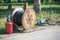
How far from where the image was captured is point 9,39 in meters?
11.7

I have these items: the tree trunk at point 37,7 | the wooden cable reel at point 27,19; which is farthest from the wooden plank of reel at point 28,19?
the tree trunk at point 37,7

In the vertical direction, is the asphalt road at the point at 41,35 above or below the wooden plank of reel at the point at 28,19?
below

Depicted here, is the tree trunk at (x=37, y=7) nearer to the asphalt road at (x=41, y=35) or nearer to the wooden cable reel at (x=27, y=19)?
the wooden cable reel at (x=27, y=19)

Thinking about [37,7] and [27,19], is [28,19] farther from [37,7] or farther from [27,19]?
[37,7]

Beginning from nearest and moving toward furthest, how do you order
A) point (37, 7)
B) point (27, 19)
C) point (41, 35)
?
point (41, 35), point (27, 19), point (37, 7)

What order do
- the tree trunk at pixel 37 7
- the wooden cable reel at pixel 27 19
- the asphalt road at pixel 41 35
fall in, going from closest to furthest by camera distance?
the asphalt road at pixel 41 35
the wooden cable reel at pixel 27 19
the tree trunk at pixel 37 7

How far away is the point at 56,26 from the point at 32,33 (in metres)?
2.75

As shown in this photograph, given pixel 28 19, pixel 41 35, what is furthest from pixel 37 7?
pixel 41 35

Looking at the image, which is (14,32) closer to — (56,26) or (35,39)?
(35,39)

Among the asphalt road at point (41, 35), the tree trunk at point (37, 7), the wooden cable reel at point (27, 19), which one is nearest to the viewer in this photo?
the asphalt road at point (41, 35)

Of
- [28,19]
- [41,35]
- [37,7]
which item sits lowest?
[37,7]

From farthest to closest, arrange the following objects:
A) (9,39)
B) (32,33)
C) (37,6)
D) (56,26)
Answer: (37,6), (56,26), (32,33), (9,39)

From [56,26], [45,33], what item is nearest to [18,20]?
[45,33]

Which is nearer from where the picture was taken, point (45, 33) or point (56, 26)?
point (45, 33)
